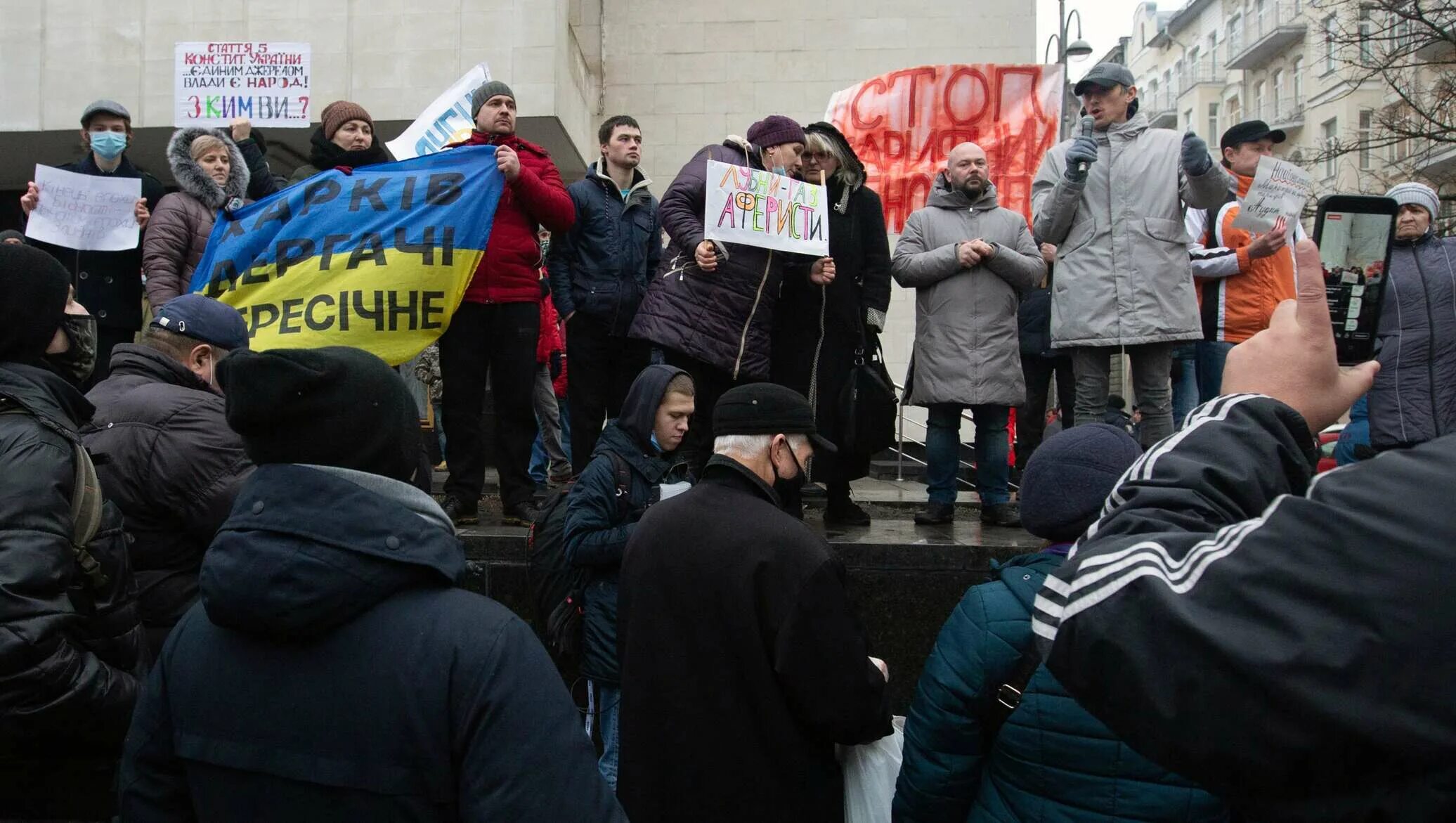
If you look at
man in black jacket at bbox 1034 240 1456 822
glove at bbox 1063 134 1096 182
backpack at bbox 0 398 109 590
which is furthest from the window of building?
man in black jacket at bbox 1034 240 1456 822

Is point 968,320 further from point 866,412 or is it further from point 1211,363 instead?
point 1211,363

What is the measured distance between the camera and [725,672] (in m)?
3.13

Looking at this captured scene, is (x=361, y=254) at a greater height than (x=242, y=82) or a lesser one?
lesser

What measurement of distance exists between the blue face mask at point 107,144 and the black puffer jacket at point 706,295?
321 cm

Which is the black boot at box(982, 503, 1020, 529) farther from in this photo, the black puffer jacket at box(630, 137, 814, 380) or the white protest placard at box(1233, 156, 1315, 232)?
the white protest placard at box(1233, 156, 1315, 232)

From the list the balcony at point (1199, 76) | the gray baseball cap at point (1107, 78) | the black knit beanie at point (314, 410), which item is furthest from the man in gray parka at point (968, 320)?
the balcony at point (1199, 76)

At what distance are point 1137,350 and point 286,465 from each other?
5.08 m

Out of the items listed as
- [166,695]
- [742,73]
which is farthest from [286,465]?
[742,73]

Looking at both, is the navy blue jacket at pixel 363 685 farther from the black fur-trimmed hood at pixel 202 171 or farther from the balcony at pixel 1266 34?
the balcony at pixel 1266 34

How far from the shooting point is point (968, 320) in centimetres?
619

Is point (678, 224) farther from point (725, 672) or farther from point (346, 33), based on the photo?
point (346, 33)

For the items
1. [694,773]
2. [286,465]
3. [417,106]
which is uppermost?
[417,106]

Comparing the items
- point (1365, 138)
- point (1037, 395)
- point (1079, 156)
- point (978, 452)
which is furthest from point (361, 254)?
point (1365, 138)

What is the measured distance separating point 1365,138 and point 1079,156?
15526 mm
